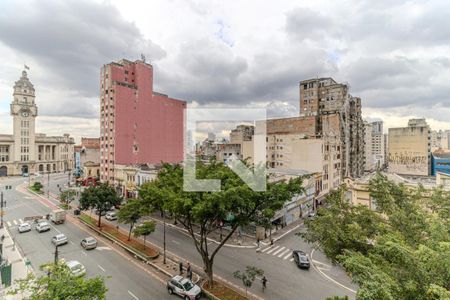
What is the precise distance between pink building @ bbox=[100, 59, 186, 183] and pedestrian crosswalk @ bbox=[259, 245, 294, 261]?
112ft

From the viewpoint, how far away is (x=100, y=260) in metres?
19.5

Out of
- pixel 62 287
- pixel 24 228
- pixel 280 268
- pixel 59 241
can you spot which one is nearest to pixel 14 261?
pixel 59 241

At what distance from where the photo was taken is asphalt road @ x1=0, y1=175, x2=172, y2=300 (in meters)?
15.1

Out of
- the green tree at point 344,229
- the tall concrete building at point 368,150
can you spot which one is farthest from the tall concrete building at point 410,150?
the green tree at point 344,229

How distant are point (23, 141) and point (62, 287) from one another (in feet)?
293

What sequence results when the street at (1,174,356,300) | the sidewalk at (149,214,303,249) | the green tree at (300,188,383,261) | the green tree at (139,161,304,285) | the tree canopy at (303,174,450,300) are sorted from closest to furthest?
the tree canopy at (303,174,450,300)
the green tree at (300,188,383,261)
the green tree at (139,161,304,285)
the street at (1,174,356,300)
the sidewalk at (149,214,303,249)

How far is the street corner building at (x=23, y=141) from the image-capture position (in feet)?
239

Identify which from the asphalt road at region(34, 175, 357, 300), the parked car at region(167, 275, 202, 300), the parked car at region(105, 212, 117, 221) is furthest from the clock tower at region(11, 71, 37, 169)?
the parked car at region(167, 275, 202, 300)

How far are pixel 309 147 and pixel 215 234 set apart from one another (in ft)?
75.4

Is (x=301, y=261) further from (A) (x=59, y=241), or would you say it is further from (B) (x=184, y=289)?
(A) (x=59, y=241)

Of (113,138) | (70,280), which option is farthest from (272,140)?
(70,280)

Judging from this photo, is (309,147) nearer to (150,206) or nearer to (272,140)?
(272,140)

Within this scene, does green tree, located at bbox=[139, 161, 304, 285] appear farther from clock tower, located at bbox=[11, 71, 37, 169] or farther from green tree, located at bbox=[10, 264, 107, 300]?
clock tower, located at bbox=[11, 71, 37, 169]

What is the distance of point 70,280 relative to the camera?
874 centimetres
